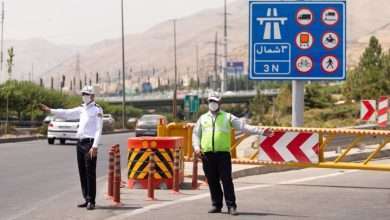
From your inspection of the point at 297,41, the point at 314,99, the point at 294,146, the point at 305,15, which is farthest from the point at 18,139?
the point at 314,99

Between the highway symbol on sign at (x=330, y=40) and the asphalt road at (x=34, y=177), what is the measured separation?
21.3 feet

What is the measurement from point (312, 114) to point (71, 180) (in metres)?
53.0

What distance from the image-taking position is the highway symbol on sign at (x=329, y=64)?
70.7 feet

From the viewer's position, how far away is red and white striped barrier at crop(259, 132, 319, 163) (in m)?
18.0

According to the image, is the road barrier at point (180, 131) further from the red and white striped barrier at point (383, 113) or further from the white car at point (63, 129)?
the white car at point (63, 129)

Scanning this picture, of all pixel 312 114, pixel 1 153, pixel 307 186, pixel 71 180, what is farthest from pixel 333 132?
pixel 312 114

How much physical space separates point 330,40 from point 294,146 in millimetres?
4359

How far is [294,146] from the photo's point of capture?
18.0m

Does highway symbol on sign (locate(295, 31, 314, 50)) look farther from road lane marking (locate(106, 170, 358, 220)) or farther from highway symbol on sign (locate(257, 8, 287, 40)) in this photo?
road lane marking (locate(106, 170, 358, 220))

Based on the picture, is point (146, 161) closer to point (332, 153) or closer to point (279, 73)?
point (279, 73)

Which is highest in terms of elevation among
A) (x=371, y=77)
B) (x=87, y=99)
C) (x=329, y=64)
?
(x=371, y=77)

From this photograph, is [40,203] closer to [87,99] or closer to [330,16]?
[87,99]

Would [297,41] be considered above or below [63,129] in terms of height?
above

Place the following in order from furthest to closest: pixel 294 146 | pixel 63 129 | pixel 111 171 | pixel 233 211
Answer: pixel 63 129 → pixel 294 146 → pixel 111 171 → pixel 233 211
